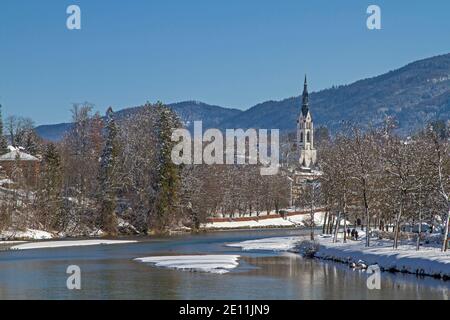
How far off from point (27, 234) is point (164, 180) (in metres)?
21.2

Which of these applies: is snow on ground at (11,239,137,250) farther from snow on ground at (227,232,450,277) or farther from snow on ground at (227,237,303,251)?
snow on ground at (227,232,450,277)

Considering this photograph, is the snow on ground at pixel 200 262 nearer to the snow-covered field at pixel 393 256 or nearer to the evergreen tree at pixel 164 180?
the snow-covered field at pixel 393 256

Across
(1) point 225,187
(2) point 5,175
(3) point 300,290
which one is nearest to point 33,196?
(2) point 5,175

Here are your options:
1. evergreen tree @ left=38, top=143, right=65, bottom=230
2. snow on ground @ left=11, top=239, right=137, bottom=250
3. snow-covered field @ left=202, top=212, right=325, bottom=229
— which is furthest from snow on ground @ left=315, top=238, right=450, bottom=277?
snow-covered field @ left=202, top=212, right=325, bottom=229

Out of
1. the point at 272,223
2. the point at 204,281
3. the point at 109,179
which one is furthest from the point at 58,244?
the point at 272,223

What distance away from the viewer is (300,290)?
38.1m

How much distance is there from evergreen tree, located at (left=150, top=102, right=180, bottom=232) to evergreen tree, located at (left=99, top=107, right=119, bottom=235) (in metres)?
5.75

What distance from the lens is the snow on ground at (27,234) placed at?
87.9 metres

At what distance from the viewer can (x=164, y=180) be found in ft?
342

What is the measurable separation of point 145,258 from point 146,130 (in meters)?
57.0

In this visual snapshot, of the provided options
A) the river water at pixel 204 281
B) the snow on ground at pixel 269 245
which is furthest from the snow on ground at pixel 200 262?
the snow on ground at pixel 269 245

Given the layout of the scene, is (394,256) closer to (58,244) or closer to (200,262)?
(200,262)

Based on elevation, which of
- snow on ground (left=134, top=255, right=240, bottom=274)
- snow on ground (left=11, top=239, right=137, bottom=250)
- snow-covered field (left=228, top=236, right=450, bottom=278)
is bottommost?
snow on ground (left=11, top=239, right=137, bottom=250)

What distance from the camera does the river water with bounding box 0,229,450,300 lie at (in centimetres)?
3619
